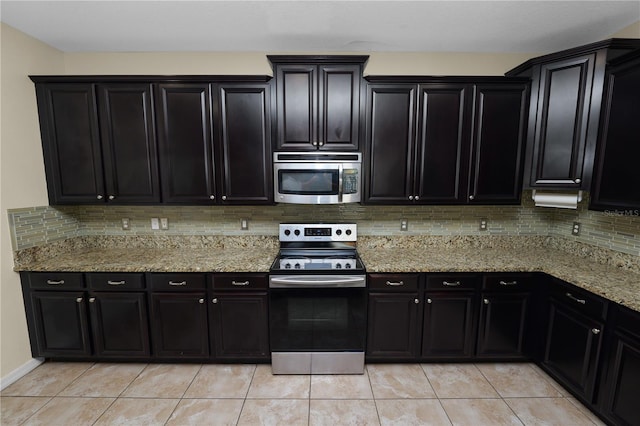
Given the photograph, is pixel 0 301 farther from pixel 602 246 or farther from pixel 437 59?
pixel 602 246

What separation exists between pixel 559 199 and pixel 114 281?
11.9 ft

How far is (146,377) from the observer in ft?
7.34

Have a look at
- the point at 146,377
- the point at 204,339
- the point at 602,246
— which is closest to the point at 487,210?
the point at 602,246

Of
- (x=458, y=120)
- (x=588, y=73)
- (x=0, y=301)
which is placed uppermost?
(x=588, y=73)

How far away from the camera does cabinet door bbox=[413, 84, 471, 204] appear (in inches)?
91.8

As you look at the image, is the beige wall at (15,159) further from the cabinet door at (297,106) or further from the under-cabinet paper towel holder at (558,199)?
the under-cabinet paper towel holder at (558,199)

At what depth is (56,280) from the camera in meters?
2.25

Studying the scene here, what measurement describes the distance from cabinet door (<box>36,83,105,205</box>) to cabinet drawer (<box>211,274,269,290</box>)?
1.30m

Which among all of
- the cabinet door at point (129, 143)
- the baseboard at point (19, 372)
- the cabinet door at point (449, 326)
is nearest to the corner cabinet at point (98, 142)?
the cabinet door at point (129, 143)

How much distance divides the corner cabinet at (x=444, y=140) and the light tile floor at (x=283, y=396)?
1.45 m

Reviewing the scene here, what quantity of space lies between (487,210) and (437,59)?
154cm

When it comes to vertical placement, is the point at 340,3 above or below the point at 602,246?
above

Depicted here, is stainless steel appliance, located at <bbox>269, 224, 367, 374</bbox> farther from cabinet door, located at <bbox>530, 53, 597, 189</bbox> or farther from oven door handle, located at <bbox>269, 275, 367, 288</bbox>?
cabinet door, located at <bbox>530, 53, 597, 189</bbox>

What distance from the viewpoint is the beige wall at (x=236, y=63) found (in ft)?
8.61
